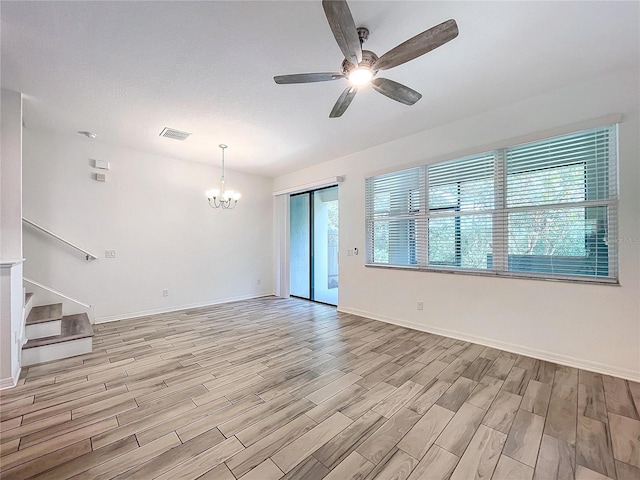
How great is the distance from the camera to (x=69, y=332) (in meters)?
3.11

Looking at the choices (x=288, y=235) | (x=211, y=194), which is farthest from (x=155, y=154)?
(x=288, y=235)

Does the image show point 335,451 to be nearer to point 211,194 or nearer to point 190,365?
point 190,365

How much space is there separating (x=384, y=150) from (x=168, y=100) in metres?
2.98

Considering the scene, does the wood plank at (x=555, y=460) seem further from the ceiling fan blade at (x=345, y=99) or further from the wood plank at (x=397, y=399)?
the ceiling fan blade at (x=345, y=99)

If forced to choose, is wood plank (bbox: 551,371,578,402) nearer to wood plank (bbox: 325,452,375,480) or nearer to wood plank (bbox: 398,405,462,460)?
wood plank (bbox: 398,405,462,460)

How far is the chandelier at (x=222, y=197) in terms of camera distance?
185 inches

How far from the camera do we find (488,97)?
289 centimetres

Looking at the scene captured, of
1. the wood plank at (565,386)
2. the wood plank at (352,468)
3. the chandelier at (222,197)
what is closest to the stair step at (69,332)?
the chandelier at (222,197)

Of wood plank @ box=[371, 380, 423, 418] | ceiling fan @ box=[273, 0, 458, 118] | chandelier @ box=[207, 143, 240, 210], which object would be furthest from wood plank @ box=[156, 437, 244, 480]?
chandelier @ box=[207, 143, 240, 210]

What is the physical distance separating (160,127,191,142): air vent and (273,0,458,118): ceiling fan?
7.78 ft

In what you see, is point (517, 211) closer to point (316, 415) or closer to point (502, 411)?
point (502, 411)

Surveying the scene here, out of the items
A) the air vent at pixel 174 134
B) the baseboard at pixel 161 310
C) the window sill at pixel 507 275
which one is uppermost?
the air vent at pixel 174 134

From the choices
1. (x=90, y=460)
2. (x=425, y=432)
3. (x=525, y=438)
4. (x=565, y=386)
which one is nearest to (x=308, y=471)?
(x=425, y=432)

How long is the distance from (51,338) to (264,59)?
3626 mm
